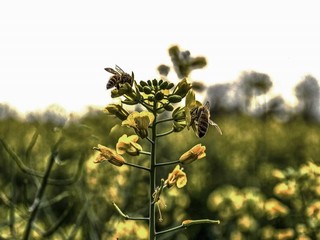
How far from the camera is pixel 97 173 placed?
16.0 feet

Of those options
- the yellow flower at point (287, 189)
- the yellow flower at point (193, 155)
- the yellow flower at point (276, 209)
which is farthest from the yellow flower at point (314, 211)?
the yellow flower at point (193, 155)

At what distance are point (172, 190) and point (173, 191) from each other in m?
0.02

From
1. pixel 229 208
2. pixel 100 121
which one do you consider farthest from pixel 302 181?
pixel 100 121

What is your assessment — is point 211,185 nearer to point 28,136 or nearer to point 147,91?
point 28,136

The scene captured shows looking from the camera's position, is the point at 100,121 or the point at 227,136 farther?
the point at 227,136

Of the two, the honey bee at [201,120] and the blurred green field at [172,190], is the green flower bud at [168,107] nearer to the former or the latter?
the honey bee at [201,120]

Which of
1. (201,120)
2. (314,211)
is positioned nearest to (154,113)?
(201,120)

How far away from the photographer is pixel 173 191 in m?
5.39

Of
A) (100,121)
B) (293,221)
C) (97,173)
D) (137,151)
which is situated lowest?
(293,221)

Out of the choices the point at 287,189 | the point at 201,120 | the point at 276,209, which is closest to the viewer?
the point at 201,120

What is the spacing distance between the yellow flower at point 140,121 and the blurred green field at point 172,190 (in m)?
0.08

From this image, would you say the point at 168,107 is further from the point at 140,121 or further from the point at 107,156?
the point at 107,156

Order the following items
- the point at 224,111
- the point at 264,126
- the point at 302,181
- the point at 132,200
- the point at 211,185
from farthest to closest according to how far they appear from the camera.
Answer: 1. the point at 224,111
2. the point at 264,126
3. the point at 211,185
4. the point at 132,200
5. the point at 302,181

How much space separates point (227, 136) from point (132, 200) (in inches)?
229
